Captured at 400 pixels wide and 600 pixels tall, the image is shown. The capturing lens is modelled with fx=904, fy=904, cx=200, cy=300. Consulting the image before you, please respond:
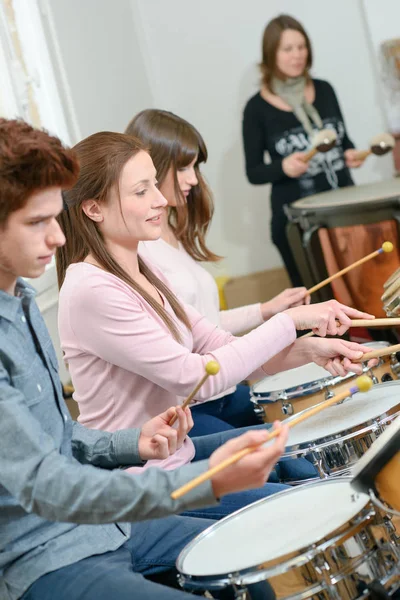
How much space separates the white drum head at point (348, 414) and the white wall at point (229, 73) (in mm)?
3090

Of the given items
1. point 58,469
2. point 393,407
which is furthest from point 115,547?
point 393,407

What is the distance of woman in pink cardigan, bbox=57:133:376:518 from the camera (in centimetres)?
165

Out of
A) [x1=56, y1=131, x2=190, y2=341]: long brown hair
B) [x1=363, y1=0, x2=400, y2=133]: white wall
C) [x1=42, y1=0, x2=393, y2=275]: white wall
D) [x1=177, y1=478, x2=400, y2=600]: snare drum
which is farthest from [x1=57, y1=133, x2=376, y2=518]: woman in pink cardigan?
[x1=363, y1=0, x2=400, y2=133]: white wall

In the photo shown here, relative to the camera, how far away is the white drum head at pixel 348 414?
62.1 inches

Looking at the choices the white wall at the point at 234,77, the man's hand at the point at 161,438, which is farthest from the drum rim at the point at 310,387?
the white wall at the point at 234,77

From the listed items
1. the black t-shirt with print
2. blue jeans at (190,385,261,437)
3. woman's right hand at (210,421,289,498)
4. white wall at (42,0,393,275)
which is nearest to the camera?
woman's right hand at (210,421,289,498)

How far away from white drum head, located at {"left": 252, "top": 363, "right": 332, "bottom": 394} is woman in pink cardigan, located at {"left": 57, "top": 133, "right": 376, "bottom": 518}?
0.23 feet

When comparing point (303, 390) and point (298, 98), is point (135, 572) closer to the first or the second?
point (303, 390)

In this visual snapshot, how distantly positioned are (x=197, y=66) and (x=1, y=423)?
4.17m

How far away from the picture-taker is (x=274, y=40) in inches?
156

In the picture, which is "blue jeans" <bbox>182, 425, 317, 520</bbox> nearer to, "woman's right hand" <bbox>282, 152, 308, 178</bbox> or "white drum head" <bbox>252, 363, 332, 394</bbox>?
"white drum head" <bbox>252, 363, 332, 394</bbox>

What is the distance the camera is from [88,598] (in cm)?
121

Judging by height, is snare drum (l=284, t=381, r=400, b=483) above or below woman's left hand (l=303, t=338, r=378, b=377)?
below

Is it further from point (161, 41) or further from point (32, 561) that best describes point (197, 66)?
point (32, 561)
